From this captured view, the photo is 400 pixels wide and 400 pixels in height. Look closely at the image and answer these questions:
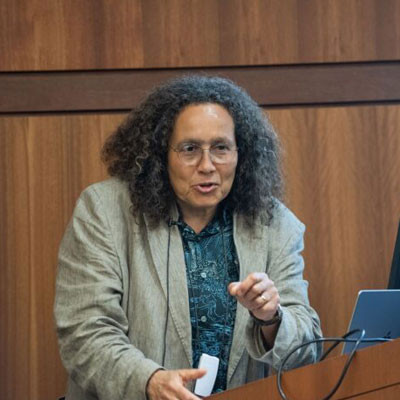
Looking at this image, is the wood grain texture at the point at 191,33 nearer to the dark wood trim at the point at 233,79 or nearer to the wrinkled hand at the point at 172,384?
the dark wood trim at the point at 233,79

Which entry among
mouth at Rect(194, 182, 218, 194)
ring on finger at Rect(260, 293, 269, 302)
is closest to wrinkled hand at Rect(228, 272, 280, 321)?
ring on finger at Rect(260, 293, 269, 302)

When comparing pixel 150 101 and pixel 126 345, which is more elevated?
pixel 150 101

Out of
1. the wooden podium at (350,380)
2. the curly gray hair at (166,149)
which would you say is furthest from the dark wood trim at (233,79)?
the wooden podium at (350,380)

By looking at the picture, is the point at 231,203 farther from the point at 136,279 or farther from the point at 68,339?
the point at 68,339

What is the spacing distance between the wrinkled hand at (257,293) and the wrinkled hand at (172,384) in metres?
0.19

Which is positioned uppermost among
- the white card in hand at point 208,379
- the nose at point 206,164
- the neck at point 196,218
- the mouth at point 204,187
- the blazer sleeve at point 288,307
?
the nose at point 206,164

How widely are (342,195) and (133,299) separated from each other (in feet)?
3.30

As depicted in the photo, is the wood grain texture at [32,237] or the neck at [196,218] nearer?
the neck at [196,218]

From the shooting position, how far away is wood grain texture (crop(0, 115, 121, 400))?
2820 mm

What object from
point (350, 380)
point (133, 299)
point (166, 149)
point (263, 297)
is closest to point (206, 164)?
point (166, 149)

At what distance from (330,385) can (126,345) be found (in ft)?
2.35

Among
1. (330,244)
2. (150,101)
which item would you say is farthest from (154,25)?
(330,244)

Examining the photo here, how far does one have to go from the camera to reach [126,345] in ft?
6.95

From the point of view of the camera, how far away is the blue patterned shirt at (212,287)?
2.31 metres
